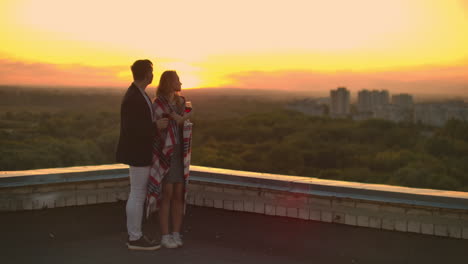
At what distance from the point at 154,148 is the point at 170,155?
0.43 ft

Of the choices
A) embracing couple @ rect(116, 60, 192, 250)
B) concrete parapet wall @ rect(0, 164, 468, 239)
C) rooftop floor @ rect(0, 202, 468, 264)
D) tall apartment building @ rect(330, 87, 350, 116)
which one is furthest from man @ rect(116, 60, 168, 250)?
tall apartment building @ rect(330, 87, 350, 116)

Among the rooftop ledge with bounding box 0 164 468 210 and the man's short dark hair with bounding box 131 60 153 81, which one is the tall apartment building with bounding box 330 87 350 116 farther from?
the man's short dark hair with bounding box 131 60 153 81

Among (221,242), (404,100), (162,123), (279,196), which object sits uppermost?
(162,123)

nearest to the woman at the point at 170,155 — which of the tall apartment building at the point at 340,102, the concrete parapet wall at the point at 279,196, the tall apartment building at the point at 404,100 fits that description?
the concrete parapet wall at the point at 279,196

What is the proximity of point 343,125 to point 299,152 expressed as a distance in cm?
1205

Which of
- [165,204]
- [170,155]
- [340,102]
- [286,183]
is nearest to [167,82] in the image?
[170,155]

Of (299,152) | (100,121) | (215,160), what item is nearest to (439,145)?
(299,152)

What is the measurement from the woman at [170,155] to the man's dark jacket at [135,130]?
4.4 inches

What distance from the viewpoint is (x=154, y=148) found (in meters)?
4.29

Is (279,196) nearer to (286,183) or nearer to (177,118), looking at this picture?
(286,183)

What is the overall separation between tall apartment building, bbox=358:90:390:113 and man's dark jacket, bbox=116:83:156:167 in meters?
69.6

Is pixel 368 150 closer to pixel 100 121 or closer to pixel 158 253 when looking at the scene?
pixel 100 121

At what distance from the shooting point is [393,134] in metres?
60.6

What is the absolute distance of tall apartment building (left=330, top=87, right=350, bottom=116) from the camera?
72.8m
